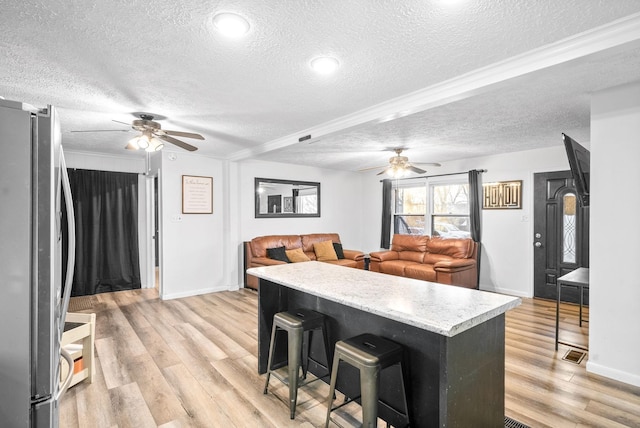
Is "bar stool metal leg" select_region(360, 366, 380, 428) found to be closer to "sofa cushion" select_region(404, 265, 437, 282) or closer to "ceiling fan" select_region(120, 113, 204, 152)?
"ceiling fan" select_region(120, 113, 204, 152)

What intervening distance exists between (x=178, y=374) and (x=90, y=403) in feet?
2.03

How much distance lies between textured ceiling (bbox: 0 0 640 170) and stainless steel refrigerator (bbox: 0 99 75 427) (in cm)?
94

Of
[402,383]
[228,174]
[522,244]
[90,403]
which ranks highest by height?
[228,174]

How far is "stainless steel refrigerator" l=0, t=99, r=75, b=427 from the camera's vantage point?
1092 mm

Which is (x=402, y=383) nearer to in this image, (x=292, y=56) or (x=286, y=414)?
(x=286, y=414)

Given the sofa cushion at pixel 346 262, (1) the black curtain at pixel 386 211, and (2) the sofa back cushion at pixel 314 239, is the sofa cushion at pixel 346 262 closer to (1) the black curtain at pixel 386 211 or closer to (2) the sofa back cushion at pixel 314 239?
(2) the sofa back cushion at pixel 314 239

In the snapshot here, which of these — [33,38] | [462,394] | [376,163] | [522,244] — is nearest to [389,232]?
[376,163]

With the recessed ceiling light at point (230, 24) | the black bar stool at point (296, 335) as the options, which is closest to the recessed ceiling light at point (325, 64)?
the recessed ceiling light at point (230, 24)

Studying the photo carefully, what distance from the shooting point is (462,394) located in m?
1.61

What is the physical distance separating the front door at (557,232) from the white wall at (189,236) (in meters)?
5.17

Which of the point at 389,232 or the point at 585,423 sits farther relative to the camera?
the point at 389,232

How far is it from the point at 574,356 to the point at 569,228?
2.54m

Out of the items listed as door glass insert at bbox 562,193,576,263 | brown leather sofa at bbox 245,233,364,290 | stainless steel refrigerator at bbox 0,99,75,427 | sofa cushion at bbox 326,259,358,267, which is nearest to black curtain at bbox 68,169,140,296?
brown leather sofa at bbox 245,233,364,290

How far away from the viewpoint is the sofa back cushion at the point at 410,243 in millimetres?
6246
